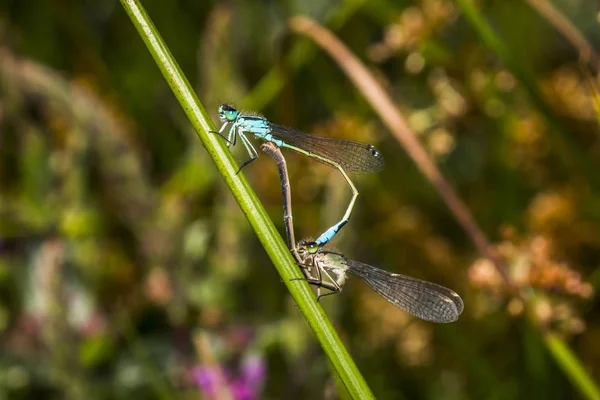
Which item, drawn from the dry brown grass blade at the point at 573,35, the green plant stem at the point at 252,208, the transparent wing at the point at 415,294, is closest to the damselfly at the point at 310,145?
the transparent wing at the point at 415,294

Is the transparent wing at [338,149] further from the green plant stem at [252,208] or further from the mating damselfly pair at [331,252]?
the green plant stem at [252,208]

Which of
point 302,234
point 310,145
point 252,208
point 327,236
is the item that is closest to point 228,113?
point 310,145

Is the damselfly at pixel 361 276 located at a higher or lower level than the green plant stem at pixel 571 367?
higher

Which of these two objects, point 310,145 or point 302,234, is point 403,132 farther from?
point 302,234

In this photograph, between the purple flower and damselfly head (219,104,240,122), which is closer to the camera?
damselfly head (219,104,240,122)

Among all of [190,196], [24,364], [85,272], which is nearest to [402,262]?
[190,196]

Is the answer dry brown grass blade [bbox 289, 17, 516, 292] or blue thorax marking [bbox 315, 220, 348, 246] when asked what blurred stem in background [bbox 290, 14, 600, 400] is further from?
blue thorax marking [bbox 315, 220, 348, 246]

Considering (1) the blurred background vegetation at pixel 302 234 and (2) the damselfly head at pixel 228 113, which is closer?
(2) the damselfly head at pixel 228 113

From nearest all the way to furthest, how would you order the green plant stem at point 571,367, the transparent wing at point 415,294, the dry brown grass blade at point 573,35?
the transparent wing at point 415,294 < the green plant stem at point 571,367 < the dry brown grass blade at point 573,35

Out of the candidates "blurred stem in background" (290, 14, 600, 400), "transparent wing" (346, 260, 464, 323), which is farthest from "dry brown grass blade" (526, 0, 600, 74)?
"transparent wing" (346, 260, 464, 323)
